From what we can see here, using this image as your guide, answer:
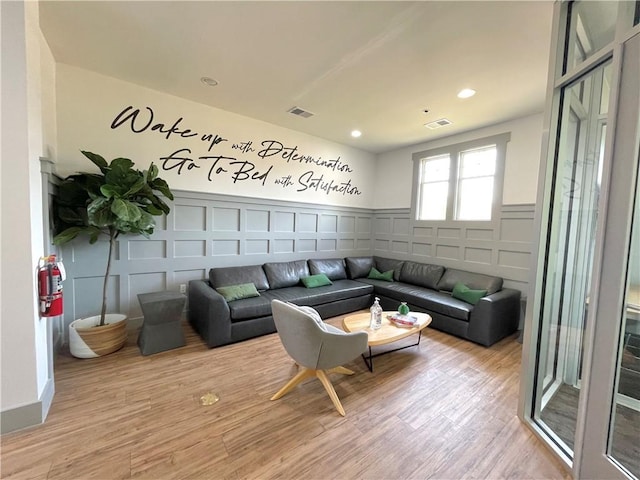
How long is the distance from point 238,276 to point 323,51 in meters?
2.83

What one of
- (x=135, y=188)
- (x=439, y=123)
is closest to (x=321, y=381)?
(x=135, y=188)

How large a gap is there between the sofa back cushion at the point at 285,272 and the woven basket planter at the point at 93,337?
1851 mm

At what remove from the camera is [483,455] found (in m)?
1.62

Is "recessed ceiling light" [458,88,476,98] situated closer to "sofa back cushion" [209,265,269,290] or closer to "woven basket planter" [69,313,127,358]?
"sofa back cushion" [209,265,269,290]

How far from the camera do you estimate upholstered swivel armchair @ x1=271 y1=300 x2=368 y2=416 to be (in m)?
1.87

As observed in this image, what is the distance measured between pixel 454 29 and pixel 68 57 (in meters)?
3.61

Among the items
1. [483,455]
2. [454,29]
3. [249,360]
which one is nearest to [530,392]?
[483,455]

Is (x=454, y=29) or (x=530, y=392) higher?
(x=454, y=29)

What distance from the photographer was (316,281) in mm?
4215

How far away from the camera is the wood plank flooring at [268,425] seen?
1490 millimetres

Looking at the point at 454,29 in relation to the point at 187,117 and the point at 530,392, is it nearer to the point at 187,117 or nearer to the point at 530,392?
the point at 530,392

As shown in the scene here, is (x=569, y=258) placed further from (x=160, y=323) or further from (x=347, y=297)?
(x=160, y=323)

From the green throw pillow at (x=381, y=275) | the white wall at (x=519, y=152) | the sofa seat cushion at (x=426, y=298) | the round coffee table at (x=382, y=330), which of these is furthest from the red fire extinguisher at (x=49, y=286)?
the white wall at (x=519, y=152)

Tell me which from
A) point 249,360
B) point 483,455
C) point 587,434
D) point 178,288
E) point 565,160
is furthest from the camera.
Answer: point 178,288
